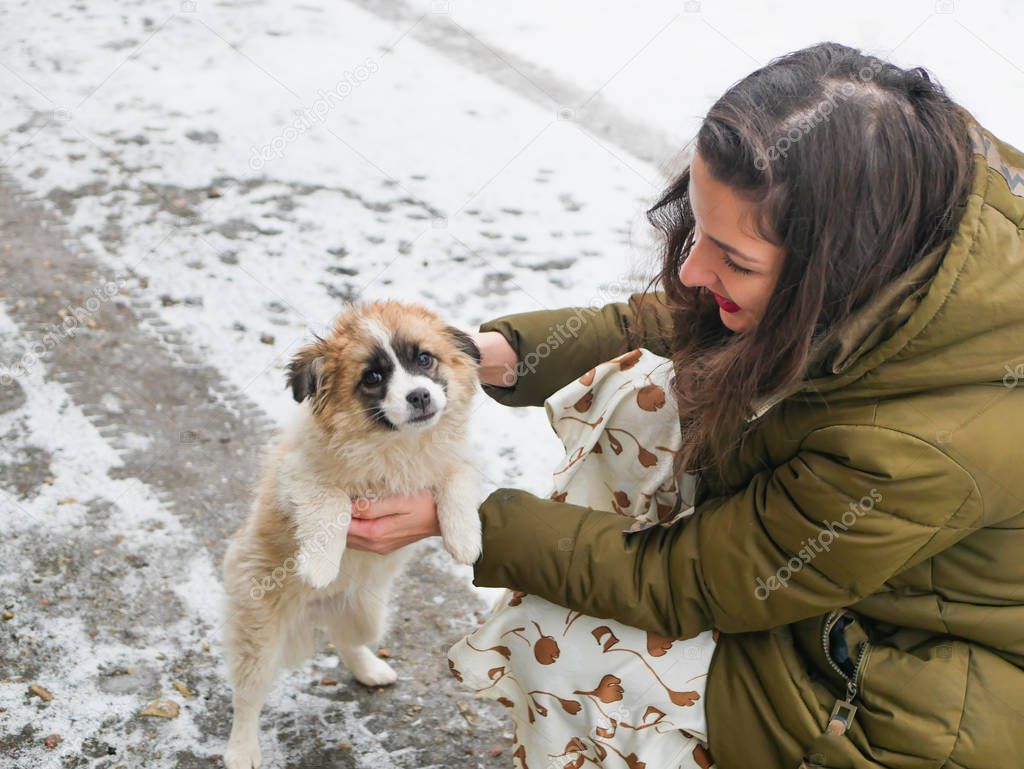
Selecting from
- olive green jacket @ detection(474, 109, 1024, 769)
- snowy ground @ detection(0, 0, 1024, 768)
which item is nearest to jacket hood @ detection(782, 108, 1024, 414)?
olive green jacket @ detection(474, 109, 1024, 769)

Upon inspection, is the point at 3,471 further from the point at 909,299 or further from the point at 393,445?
the point at 909,299

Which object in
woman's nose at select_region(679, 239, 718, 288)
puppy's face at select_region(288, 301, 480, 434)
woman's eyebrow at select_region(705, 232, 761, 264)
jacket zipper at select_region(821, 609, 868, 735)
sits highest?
woman's eyebrow at select_region(705, 232, 761, 264)

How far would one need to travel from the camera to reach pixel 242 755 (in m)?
2.54

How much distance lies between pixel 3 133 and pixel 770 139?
181 inches

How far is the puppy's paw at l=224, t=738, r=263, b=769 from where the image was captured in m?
2.53

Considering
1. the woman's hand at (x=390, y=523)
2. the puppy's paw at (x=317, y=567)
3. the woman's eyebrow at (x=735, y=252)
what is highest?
the woman's eyebrow at (x=735, y=252)

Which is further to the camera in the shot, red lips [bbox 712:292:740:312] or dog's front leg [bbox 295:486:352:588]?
dog's front leg [bbox 295:486:352:588]

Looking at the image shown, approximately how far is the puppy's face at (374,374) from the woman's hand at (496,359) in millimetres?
164

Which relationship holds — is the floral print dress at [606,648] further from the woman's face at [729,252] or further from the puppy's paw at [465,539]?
the woman's face at [729,252]

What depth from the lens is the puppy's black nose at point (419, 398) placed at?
232 cm

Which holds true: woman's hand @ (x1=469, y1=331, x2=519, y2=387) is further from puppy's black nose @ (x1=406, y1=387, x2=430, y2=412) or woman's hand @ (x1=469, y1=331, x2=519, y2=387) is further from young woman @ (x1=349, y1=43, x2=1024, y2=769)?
young woman @ (x1=349, y1=43, x2=1024, y2=769)

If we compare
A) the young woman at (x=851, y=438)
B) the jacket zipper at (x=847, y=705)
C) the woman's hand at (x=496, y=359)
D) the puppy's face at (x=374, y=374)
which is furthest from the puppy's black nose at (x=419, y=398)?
the jacket zipper at (x=847, y=705)

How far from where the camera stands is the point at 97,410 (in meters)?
3.59

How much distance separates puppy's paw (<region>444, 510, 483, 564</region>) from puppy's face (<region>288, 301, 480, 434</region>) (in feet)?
0.85
